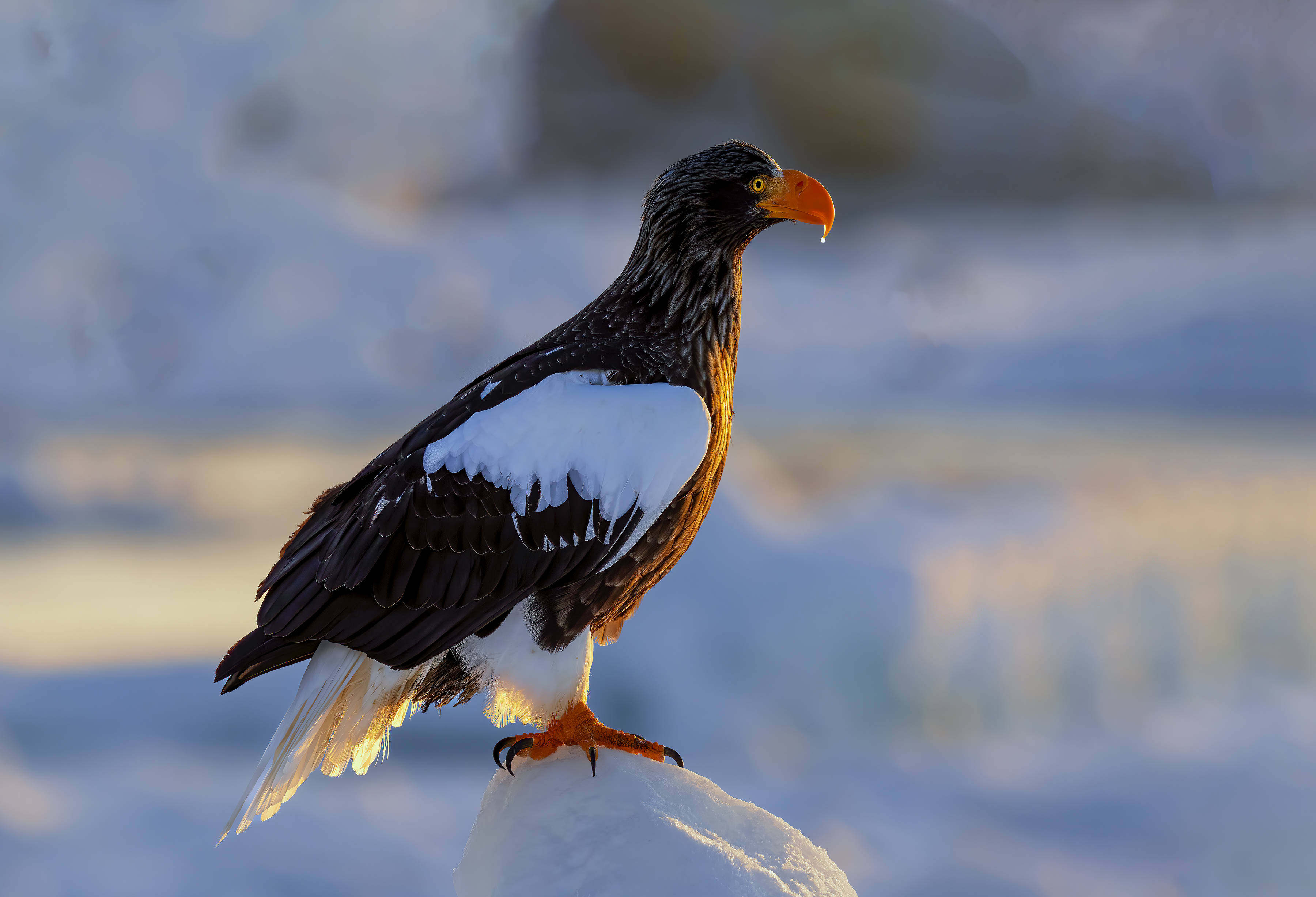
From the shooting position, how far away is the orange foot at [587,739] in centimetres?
409

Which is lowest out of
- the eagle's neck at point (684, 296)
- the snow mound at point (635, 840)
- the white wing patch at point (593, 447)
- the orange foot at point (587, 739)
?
the snow mound at point (635, 840)

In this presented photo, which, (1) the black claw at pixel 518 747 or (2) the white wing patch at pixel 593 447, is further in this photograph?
(1) the black claw at pixel 518 747

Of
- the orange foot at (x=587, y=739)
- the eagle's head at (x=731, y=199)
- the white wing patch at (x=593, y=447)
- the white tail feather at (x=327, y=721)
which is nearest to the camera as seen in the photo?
the white wing patch at (x=593, y=447)

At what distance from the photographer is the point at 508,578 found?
3758 millimetres

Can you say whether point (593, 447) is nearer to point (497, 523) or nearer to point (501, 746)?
point (497, 523)

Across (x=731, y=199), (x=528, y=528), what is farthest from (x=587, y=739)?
(x=731, y=199)

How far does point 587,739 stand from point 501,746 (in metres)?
0.43

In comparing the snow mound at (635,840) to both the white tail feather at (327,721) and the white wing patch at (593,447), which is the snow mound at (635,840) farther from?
the white wing patch at (593,447)

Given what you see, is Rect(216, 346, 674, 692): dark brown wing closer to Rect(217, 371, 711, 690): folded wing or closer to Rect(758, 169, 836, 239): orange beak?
Rect(217, 371, 711, 690): folded wing

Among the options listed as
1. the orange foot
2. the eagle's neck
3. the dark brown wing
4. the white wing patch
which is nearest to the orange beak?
the eagle's neck

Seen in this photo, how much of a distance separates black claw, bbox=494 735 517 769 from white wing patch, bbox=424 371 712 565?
3.43 ft

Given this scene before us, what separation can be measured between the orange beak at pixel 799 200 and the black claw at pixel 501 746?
2.63 metres

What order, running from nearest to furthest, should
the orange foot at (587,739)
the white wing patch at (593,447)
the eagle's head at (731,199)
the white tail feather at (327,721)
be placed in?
the white wing patch at (593,447)
the white tail feather at (327,721)
the orange foot at (587,739)
the eagle's head at (731,199)

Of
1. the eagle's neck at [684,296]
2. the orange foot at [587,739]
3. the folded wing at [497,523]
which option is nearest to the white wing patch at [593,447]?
the folded wing at [497,523]
